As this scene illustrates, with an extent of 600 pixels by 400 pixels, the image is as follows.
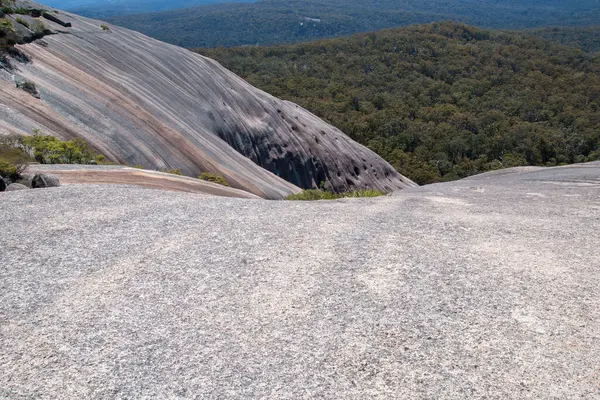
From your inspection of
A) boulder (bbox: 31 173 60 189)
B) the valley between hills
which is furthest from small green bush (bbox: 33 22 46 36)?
boulder (bbox: 31 173 60 189)

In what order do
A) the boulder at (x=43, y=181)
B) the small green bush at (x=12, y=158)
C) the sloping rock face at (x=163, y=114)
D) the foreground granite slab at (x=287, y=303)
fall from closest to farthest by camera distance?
the foreground granite slab at (x=287, y=303), the boulder at (x=43, y=181), the small green bush at (x=12, y=158), the sloping rock face at (x=163, y=114)

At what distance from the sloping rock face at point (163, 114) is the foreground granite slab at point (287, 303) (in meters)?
10.3

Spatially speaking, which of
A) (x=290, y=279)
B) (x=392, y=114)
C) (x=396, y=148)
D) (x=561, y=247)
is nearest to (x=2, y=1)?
(x=290, y=279)

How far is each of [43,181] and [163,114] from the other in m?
13.0

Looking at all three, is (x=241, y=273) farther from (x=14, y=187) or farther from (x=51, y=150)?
(x=51, y=150)

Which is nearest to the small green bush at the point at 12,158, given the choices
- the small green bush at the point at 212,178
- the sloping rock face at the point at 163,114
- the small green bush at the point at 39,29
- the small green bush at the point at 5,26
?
the sloping rock face at the point at 163,114

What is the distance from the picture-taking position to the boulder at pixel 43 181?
14.2 m

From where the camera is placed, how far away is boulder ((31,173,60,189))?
559 inches

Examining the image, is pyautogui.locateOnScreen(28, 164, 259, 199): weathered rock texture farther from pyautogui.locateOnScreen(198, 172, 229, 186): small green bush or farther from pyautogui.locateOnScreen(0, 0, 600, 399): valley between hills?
pyautogui.locateOnScreen(198, 172, 229, 186): small green bush

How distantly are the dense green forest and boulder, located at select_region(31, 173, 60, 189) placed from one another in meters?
60.5

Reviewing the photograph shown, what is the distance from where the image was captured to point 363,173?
143 feet

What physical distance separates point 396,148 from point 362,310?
252 feet

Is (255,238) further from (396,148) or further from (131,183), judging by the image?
(396,148)

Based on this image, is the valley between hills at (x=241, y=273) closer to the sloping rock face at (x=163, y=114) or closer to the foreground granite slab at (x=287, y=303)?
the foreground granite slab at (x=287, y=303)
